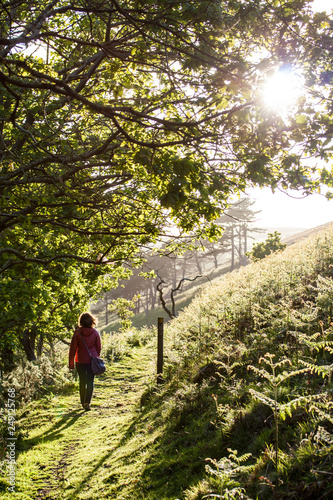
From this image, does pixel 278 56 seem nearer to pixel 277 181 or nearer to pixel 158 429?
pixel 277 181

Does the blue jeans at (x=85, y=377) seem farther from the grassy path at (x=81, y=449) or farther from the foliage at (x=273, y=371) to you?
the foliage at (x=273, y=371)

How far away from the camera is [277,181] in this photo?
14.4ft

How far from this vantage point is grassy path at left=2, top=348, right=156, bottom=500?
13.8 ft

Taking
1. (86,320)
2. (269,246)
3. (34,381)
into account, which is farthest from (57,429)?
(269,246)

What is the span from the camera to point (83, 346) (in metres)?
6.83

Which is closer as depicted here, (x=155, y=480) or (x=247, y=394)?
(x=155, y=480)

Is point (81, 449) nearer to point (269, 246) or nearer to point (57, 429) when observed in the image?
point (57, 429)

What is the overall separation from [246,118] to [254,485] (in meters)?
3.53

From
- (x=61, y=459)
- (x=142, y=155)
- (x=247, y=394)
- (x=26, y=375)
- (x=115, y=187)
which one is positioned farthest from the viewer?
(x=26, y=375)

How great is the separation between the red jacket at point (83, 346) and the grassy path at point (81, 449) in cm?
135

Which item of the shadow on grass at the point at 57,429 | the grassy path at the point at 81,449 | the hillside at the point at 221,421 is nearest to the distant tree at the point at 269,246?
the hillside at the point at 221,421

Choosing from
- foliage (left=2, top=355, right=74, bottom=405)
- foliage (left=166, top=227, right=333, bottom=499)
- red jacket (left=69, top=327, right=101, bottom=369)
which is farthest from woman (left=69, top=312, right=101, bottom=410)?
foliage (left=166, top=227, right=333, bottom=499)

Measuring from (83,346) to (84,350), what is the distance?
9 centimetres

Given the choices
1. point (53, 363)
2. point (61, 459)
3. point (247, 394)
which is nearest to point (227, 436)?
point (247, 394)
